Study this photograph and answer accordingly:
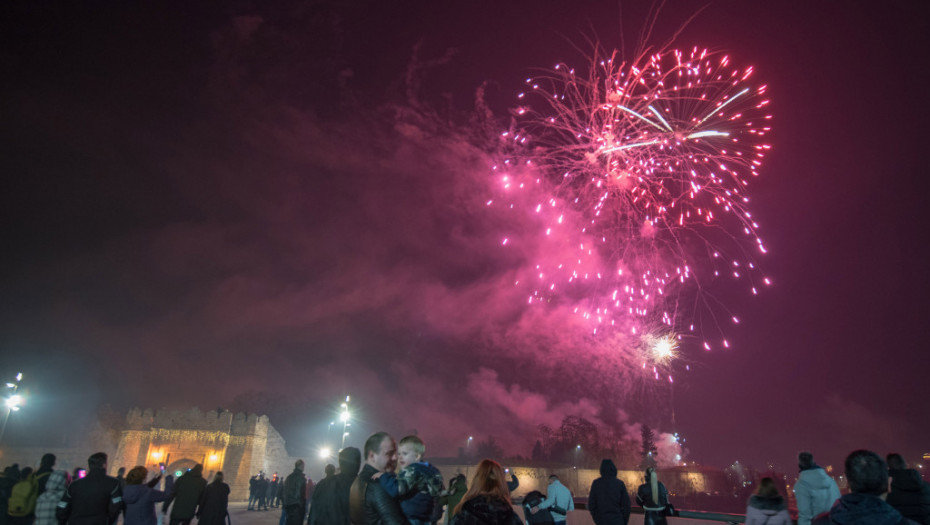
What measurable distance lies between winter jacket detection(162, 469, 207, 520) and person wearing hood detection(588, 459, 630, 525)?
247 inches

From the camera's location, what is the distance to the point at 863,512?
279 cm

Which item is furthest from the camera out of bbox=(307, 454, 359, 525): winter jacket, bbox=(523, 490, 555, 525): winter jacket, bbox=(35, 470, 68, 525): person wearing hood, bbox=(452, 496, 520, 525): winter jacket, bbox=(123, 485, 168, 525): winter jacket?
bbox=(523, 490, 555, 525): winter jacket

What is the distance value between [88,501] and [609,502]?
6.58 m

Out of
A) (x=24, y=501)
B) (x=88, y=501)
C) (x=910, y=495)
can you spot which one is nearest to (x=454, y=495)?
(x=88, y=501)

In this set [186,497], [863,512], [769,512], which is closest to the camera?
[863,512]

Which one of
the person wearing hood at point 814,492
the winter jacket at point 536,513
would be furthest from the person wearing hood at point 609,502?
the person wearing hood at point 814,492

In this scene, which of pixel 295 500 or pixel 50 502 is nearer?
pixel 50 502

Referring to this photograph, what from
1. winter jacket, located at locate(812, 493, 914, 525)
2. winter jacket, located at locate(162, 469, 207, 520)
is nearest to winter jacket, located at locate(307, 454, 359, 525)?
winter jacket, located at locate(162, 469, 207, 520)

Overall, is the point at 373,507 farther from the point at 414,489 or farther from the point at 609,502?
the point at 609,502

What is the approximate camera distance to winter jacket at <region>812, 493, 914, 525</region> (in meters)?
2.71

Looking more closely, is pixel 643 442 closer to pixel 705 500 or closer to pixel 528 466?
pixel 528 466

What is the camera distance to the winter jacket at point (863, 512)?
271 cm

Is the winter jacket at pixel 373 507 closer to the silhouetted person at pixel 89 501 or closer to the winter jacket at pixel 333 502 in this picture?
the winter jacket at pixel 333 502

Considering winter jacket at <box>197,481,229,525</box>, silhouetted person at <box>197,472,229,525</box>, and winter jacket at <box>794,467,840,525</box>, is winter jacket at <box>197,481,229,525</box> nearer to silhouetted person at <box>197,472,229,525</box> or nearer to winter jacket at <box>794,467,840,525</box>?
silhouetted person at <box>197,472,229,525</box>
